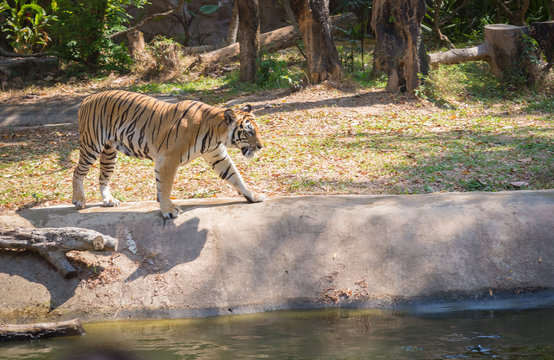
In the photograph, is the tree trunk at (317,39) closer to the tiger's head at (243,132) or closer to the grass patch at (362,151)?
the grass patch at (362,151)

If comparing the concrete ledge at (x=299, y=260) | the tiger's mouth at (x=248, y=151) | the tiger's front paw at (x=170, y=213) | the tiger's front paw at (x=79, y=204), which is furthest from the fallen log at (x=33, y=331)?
the tiger's mouth at (x=248, y=151)

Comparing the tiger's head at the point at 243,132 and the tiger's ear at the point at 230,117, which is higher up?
the tiger's ear at the point at 230,117

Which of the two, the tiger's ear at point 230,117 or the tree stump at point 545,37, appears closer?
the tiger's ear at point 230,117

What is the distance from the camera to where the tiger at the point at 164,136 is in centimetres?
584

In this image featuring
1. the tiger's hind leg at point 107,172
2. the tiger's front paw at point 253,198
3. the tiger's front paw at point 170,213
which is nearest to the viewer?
the tiger's front paw at point 170,213

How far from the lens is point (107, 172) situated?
22.5ft

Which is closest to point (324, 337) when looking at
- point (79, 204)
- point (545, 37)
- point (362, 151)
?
point (79, 204)

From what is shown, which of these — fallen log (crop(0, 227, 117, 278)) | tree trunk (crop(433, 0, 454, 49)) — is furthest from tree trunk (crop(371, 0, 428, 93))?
fallen log (crop(0, 227, 117, 278))

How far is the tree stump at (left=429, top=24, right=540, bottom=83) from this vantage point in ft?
38.8

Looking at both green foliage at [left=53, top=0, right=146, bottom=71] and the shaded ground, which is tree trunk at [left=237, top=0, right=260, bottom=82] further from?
green foliage at [left=53, top=0, right=146, bottom=71]

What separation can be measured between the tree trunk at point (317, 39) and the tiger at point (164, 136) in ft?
21.0

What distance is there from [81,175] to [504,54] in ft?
29.2

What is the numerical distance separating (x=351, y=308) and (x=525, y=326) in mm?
1425

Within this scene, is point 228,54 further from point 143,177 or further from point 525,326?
point 525,326
